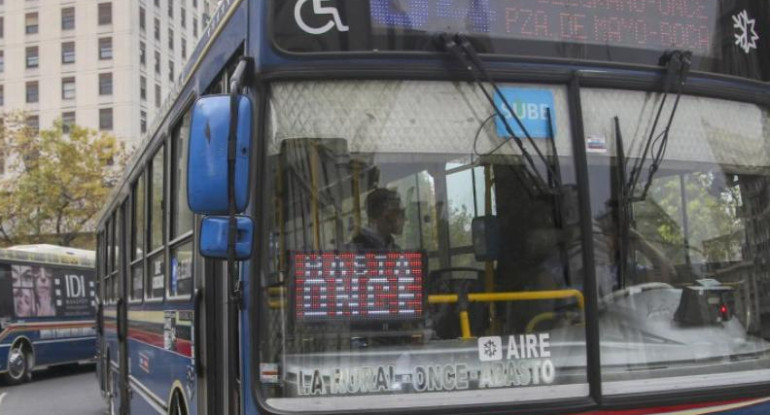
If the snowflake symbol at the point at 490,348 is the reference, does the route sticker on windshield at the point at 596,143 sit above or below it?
above

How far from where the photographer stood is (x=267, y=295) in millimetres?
2803

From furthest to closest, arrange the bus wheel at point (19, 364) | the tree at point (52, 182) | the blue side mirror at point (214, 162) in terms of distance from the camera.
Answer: the tree at point (52, 182)
the bus wheel at point (19, 364)
the blue side mirror at point (214, 162)

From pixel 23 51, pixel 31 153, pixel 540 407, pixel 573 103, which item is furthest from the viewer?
pixel 23 51

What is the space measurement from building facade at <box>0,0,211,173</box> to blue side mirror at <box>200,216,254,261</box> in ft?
176

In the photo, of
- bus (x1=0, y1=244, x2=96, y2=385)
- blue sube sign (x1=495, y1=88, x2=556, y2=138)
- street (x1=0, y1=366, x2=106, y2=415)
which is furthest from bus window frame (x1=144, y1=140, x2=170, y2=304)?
bus (x1=0, y1=244, x2=96, y2=385)

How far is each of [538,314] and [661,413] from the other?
571mm

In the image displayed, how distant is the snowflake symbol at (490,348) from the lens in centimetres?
282

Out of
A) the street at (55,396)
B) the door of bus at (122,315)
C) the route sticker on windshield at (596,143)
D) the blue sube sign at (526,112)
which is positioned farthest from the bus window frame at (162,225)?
the street at (55,396)

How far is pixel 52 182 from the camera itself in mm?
33750

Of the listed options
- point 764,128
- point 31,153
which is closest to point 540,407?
point 764,128

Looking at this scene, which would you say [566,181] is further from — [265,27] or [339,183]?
[265,27]

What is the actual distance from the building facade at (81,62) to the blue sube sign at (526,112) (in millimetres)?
53837

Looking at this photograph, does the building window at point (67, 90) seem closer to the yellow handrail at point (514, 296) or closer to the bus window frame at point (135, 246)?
the bus window frame at point (135, 246)

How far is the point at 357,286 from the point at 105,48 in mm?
57260
